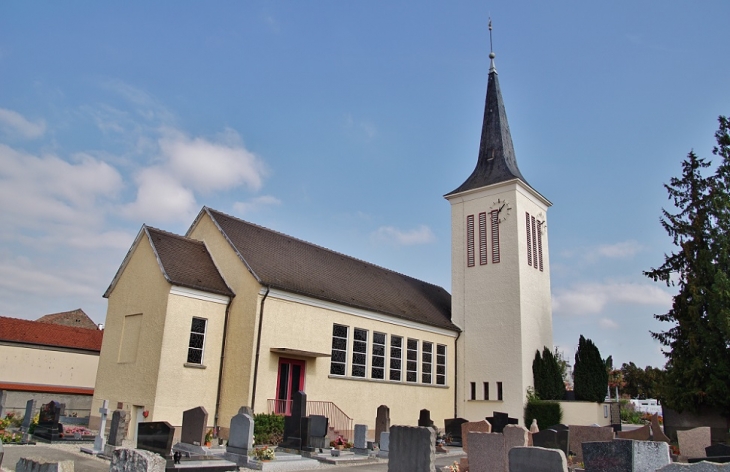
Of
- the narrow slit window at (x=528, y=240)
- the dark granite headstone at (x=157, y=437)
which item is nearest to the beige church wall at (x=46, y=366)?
the dark granite headstone at (x=157, y=437)

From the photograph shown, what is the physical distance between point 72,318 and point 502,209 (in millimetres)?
32898

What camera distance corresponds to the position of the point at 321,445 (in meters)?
17.1

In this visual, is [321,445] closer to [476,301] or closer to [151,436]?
[151,436]

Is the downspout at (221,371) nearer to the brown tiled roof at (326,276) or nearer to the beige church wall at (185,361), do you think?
the beige church wall at (185,361)

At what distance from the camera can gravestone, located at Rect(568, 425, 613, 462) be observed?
14844 mm

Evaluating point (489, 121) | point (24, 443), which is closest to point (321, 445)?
point (24, 443)

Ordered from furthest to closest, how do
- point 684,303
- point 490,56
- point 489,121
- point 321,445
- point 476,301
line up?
1. point 490,56
2. point 489,121
3. point 476,301
4. point 684,303
5. point 321,445

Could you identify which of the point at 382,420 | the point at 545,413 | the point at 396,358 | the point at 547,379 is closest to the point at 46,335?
the point at 396,358

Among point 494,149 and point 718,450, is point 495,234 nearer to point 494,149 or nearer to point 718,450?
point 494,149

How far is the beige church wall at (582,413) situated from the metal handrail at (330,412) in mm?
10464

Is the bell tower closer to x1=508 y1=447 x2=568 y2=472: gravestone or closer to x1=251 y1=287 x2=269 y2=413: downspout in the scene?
x1=251 y1=287 x2=269 y2=413: downspout

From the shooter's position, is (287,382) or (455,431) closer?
(287,382)

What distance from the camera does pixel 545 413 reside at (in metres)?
25.3

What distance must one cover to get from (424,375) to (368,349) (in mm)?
4178
